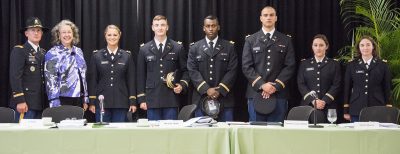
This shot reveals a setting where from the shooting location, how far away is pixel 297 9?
23.8 ft

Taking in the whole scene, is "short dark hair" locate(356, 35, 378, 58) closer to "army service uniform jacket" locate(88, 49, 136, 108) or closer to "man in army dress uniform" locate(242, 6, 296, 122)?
"man in army dress uniform" locate(242, 6, 296, 122)

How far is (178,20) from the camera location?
277 inches

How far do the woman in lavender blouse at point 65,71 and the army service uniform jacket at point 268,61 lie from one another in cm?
181

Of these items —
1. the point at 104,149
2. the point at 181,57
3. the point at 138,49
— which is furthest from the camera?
the point at 138,49

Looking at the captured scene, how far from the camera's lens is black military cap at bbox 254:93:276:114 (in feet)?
20.4

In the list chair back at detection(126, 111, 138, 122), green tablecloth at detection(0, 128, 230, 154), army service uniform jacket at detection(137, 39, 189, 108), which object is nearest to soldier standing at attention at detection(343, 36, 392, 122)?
army service uniform jacket at detection(137, 39, 189, 108)

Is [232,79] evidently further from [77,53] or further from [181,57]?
[77,53]

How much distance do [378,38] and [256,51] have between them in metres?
1.45

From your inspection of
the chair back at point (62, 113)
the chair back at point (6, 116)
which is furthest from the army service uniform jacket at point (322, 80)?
the chair back at point (6, 116)

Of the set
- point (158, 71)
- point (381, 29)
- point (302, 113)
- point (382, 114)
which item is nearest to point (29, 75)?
point (158, 71)

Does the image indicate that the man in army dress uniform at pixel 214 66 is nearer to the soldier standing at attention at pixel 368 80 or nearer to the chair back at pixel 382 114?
the soldier standing at attention at pixel 368 80

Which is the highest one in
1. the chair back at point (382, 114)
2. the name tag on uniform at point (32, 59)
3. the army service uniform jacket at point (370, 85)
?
the name tag on uniform at point (32, 59)

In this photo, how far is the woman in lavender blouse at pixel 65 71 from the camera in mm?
6145

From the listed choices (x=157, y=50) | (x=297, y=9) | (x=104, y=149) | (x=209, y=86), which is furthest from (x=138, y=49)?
(x=104, y=149)
